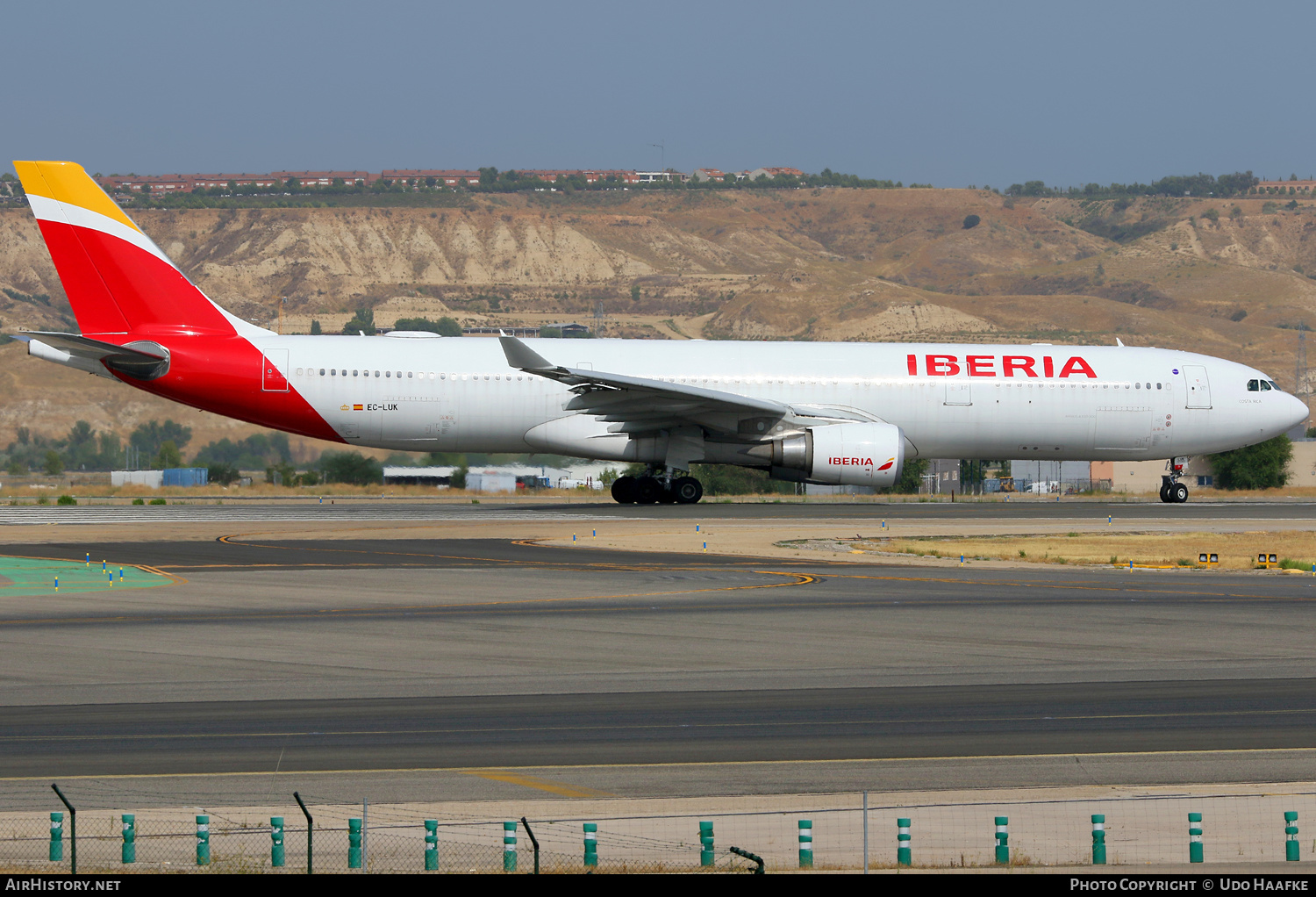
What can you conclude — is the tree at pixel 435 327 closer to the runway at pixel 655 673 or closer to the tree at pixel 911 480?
the tree at pixel 911 480

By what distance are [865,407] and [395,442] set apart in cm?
1276

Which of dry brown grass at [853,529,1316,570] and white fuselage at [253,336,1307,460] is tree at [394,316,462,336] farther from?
dry brown grass at [853,529,1316,570]

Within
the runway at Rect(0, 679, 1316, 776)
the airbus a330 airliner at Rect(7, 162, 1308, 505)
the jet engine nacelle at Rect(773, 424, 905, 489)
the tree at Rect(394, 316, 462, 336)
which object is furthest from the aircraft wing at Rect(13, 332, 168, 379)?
the tree at Rect(394, 316, 462, 336)

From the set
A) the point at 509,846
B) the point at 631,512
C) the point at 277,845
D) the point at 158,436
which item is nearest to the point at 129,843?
the point at 277,845

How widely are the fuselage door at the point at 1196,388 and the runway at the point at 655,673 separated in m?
15.5

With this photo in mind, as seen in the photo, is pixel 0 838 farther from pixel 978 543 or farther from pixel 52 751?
pixel 978 543

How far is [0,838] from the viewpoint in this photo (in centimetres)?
825

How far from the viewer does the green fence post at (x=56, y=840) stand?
7.80 metres

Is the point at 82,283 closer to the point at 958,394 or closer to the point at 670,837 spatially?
the point at 958,394

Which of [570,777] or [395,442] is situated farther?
[395,442]

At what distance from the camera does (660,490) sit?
126 ft

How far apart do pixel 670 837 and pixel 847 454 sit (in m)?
27.2
